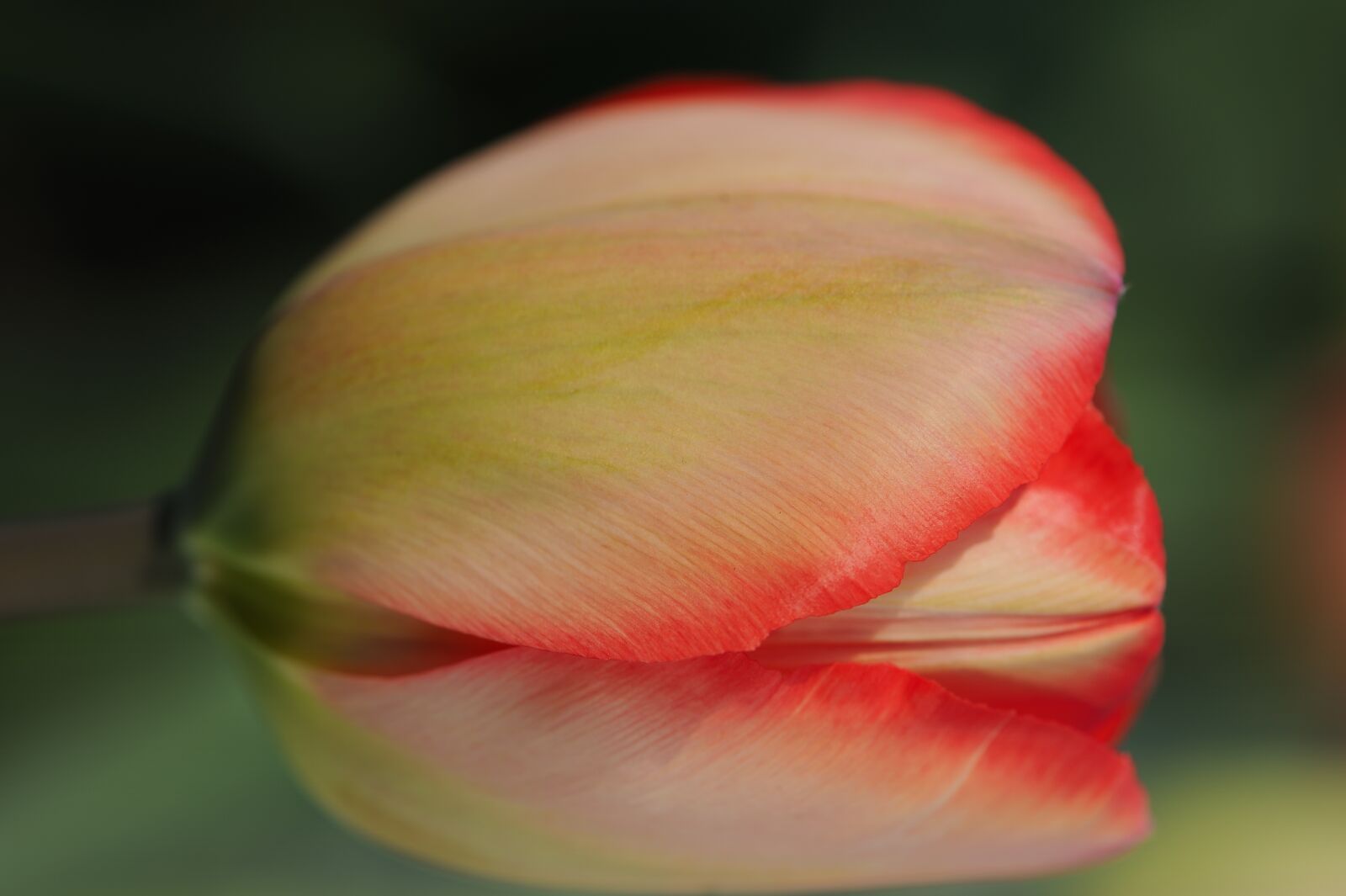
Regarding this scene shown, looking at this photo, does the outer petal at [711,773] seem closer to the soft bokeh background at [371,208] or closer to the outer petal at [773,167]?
the outer petal at [773,167]

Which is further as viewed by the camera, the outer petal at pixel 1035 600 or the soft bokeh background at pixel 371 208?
the soft bokeh background at pixel 371 208

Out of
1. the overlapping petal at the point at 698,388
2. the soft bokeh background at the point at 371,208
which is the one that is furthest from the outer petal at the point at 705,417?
the soft bokeh background at the point at 371,208

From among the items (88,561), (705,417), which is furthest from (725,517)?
(88,561)

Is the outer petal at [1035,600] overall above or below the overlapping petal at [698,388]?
below

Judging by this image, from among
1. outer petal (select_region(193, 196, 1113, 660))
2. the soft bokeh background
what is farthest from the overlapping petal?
the soft bokeh background

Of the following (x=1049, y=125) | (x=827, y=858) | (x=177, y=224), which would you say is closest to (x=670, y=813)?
(x=827, y=858)

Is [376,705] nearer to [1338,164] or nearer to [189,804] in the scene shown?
[189,804]
